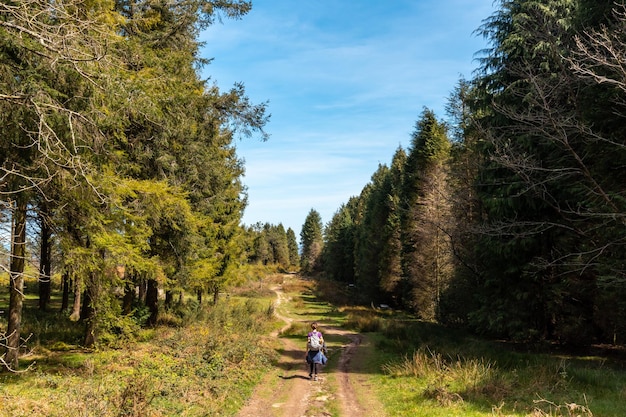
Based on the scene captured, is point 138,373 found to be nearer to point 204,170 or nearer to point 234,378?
point 234,378

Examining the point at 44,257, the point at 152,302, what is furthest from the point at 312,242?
the point at 44,257

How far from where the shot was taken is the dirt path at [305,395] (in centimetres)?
993

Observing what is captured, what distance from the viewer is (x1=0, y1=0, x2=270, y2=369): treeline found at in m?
6.61

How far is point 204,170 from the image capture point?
18.5 m

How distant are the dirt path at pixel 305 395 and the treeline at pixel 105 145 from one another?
207 inches

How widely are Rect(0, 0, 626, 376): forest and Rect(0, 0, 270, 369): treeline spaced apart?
0.07m

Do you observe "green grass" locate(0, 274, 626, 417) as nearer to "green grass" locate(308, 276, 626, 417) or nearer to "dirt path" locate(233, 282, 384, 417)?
"green grass" locate(308, 276, 626, 417)

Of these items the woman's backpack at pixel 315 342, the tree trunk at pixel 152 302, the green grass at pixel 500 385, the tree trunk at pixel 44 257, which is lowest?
the green grass at pixel 500 385

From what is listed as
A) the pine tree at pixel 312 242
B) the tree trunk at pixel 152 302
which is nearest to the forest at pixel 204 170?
the tree trunk at pixel 152 302

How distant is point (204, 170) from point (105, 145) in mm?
7419

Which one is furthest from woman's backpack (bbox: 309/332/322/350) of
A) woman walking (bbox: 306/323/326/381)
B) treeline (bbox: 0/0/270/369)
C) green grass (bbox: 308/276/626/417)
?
treeline (bbox: 0/0/270/369)

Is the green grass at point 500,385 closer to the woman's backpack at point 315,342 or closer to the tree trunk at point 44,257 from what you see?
the woman's backpack at point 315,342

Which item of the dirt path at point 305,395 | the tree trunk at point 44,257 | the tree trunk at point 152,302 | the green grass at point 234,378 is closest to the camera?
the green grass at point 234,378

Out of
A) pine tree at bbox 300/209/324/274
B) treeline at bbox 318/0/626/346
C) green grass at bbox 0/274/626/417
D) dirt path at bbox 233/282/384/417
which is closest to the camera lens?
green grass at bbox 0/274/626/417
